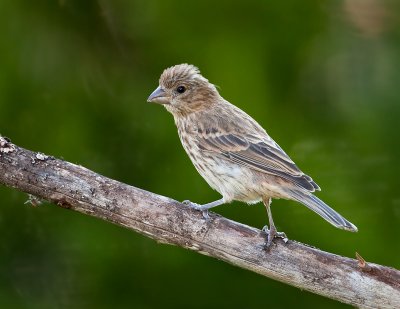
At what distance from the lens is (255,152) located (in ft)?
15.9

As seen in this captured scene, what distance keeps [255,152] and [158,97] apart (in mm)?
710

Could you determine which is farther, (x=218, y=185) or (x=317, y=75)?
(x=317, y=75)

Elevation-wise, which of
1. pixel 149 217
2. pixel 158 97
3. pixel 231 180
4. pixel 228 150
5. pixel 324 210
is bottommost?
pixel 149 217

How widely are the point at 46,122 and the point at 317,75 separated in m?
1.68

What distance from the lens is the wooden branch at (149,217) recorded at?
13.9 ft

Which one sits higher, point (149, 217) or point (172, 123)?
point (172, 123)

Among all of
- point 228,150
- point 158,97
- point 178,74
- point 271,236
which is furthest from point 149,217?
point 178,74

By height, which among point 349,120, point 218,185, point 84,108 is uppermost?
point 349,120

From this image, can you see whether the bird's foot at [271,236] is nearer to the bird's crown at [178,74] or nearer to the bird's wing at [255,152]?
the bird's wing at [255,152]

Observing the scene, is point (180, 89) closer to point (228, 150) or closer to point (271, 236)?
point (228, 150)

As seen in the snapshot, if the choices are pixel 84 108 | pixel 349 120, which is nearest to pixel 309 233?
pixel 349 120

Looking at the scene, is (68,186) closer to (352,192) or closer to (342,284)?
(342,284)

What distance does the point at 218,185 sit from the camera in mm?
4855

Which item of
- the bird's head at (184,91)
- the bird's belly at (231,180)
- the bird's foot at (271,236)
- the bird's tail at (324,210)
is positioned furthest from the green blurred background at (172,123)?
the bird's foot at (271,236)
